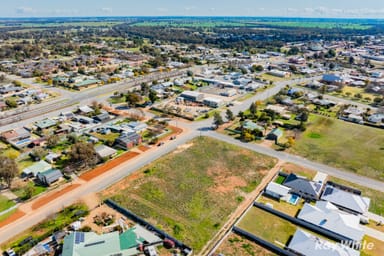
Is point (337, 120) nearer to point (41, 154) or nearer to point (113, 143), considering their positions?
point (113, 143)

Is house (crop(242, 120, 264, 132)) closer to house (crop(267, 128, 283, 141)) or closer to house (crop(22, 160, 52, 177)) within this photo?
house (crop(267, 128, 283, 141))

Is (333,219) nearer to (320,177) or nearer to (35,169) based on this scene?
(320,177)

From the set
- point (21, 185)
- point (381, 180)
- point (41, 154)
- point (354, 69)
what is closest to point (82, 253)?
point (21, 185)

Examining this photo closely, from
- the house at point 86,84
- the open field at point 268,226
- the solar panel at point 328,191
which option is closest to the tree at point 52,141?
the open field at point 268,226

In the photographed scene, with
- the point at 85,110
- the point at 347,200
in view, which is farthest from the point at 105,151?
the point at 347,200

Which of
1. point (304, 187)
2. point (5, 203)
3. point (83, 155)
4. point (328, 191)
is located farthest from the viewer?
point (83, 155)

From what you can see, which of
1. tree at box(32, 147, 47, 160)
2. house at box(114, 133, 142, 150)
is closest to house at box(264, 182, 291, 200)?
house at box(114, 133, 142, 150)

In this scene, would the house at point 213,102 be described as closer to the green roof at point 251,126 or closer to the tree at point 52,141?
the green roof at point 251,126
